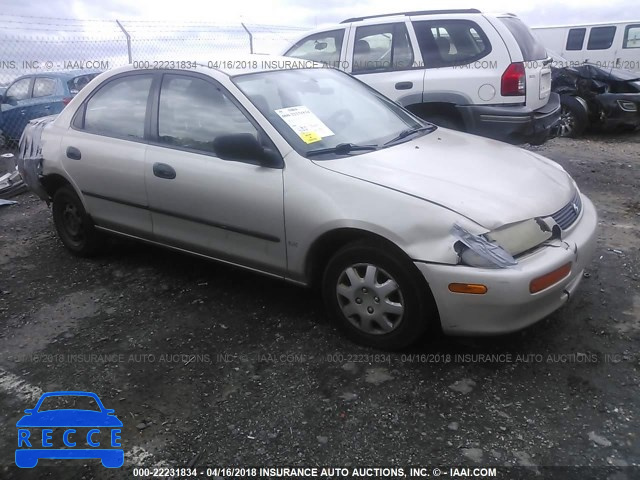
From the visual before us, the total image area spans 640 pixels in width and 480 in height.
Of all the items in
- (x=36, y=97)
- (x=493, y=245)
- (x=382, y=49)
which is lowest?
(x=36, y=97)

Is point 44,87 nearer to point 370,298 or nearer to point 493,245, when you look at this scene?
point 370,298

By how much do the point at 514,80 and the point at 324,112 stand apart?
305 centimetres

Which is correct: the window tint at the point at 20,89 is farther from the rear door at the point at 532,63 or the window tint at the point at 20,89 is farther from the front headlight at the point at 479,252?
the front headlight at the point at 479,252

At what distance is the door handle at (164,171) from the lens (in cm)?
349

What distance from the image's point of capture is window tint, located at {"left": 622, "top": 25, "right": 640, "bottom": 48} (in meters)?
12.3

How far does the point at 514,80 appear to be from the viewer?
5645 mm

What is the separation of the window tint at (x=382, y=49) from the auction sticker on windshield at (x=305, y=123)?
3190 millimetres

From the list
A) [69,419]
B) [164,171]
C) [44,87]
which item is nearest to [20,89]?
[44,87]

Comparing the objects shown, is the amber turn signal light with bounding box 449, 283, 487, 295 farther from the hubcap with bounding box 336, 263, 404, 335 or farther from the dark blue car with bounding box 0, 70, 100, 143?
the dark blue car with bounding box 0, 70, 100, 143

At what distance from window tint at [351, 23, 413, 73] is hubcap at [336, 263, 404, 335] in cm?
394

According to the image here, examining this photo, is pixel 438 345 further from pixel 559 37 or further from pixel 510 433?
pixel 559 37

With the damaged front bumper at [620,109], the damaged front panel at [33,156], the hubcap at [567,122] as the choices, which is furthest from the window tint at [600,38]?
the damaged front panel at [33,156]

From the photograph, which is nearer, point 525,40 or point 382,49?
point 525,40

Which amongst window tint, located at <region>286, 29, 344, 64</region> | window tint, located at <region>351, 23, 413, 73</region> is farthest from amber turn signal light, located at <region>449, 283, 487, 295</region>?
window tint, located at <region>286, 29, 344, 64</region>
